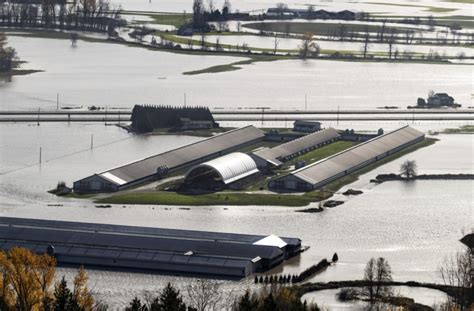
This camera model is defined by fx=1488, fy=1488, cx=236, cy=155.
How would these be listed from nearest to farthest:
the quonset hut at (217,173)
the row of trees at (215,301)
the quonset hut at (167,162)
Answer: the row of trees at (215,301)
the quonset hut at (167,162)
the quonset hut at (217,173)

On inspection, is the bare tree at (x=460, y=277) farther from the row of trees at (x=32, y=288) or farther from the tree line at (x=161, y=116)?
the tree line at (x=161, y=116)

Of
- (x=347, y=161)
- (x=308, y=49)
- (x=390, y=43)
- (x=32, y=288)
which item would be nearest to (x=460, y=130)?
(x=347, y=161)

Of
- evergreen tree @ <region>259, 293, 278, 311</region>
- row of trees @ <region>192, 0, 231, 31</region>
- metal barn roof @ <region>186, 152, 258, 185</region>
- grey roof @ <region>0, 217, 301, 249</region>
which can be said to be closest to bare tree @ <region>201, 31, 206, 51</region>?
row of trees @ <region>192, 0, 231, 31</region>

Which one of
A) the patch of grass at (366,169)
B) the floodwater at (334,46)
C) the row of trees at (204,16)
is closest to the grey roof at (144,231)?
the patch of grass at (366,169)

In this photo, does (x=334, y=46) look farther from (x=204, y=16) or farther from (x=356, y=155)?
(x=356, y=155)

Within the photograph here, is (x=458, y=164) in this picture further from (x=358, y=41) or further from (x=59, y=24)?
(x=59, y=24)

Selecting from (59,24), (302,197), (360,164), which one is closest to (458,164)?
(360,164)
